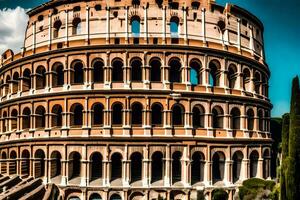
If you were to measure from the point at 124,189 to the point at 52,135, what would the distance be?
23.7 ft

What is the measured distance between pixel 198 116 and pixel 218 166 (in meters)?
4.46

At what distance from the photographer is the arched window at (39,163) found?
91.4 feet

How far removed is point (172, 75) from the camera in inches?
1112

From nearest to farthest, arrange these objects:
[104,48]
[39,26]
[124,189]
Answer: [124,189] < [104,48] < [39,26]

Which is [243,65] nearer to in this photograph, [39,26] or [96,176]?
[96,176]

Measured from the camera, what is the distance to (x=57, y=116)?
2808 centimetres

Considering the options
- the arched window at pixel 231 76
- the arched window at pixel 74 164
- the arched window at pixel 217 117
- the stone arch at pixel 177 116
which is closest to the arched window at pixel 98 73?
Result: the arched window at pixel 74 164

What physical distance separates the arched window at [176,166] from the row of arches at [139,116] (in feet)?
7.77

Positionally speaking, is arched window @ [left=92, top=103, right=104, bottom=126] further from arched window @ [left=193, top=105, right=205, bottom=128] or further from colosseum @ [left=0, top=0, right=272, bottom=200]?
arched window @ [left=193, top=105, right=205, bottom=128]

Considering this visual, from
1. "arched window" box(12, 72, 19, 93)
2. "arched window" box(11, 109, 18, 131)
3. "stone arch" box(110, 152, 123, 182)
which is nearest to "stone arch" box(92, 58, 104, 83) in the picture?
"stone arch" box(110, 152, 123, 182)

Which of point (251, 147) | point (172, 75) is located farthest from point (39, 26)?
point (251, 147)

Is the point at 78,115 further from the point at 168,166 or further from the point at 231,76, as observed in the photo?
the point at 231,76

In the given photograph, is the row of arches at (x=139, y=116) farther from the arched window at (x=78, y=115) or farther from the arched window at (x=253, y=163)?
the arched window at (x=253, y=163)

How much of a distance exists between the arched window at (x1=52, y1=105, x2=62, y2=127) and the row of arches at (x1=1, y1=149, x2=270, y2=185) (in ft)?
7.57
